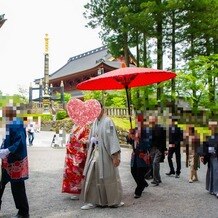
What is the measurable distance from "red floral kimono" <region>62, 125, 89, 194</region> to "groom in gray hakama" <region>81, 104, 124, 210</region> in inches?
26.4

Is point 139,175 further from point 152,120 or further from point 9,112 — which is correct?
point 9,112

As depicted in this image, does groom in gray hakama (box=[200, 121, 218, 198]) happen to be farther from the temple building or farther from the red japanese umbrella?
the temple building

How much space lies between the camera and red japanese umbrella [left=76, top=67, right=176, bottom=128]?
678cm

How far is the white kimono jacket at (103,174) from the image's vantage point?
6.03 m

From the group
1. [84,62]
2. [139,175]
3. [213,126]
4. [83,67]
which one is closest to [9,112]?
[139,175]

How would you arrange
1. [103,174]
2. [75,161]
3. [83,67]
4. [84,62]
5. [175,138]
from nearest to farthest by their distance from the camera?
[103,174] → [75,161] → [175,138] → [83,67] → [84,62]

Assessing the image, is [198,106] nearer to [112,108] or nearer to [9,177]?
[112,108]

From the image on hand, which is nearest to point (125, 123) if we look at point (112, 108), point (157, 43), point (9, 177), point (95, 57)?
point (112, 108)

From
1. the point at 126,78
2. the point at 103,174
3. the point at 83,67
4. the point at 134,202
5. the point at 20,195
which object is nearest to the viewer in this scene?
the point at 20,195

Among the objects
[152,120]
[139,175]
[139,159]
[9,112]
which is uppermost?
[9,112]

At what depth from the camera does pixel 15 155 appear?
5.20 m

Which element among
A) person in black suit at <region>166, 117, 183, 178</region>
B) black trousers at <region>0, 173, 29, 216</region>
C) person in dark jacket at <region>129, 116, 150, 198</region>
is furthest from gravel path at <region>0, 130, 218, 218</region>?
person in black suit at <region>166, 117, 183, 178</region>

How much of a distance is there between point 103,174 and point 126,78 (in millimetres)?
2226

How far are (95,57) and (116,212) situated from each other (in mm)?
48851
